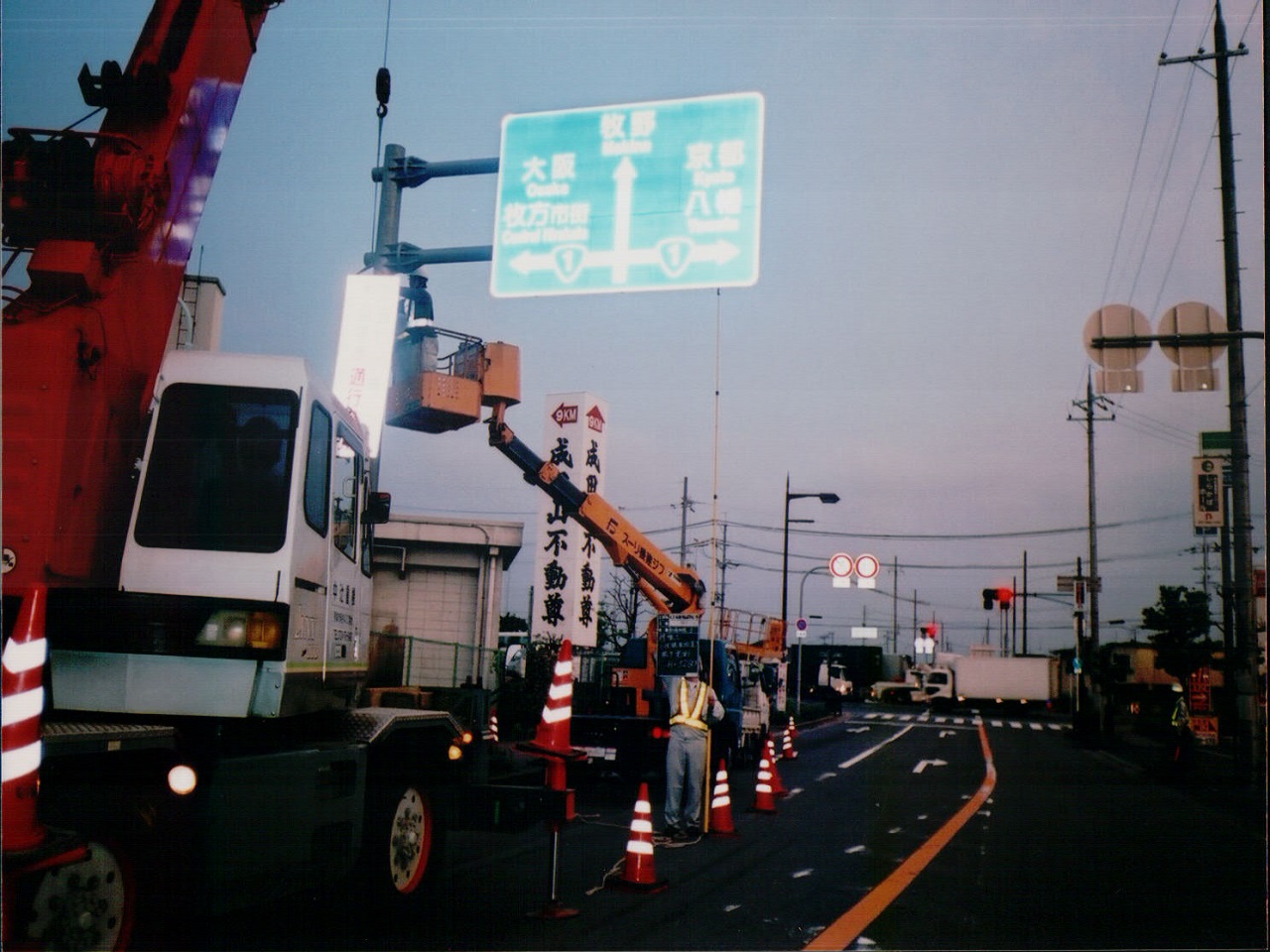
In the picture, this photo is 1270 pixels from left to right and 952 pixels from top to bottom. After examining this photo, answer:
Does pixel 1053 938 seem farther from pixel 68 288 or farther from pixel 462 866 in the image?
pixel 68 288

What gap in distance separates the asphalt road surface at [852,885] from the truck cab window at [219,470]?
2.04 m

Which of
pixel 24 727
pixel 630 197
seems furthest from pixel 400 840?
pixel 630 197

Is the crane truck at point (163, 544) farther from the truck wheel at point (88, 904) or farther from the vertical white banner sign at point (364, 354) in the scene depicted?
the vertical white banner sign at point (364, 354)

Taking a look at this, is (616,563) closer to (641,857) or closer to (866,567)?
(641,857)

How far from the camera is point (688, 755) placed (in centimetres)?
1102

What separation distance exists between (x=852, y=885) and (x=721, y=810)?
9.06 feet

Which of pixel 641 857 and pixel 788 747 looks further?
pixel 788 747

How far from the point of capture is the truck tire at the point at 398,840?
715cm

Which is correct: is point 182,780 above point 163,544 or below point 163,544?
below

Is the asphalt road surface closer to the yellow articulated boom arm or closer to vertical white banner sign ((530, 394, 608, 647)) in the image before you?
the yellow articulated boom arm

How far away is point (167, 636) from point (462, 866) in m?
4.23

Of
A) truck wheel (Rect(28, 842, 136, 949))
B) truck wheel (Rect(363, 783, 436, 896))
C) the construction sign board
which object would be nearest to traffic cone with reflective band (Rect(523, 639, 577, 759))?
truck wheel (Rect(363, 783, 436, 896))

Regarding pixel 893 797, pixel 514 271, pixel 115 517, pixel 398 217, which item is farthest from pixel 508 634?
pixel 115 517

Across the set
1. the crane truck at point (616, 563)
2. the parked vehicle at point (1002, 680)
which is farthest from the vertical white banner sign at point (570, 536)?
the parked vehicle at point (1002, 680)
